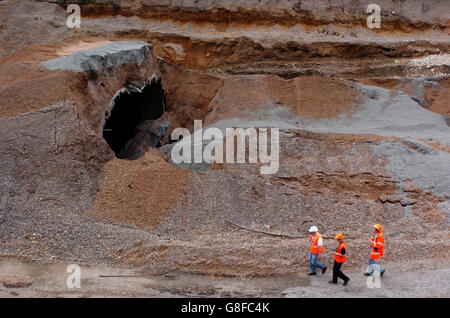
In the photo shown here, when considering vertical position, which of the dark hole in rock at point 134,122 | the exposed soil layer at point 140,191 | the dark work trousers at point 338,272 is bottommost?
the dark work trousers at point 338,272

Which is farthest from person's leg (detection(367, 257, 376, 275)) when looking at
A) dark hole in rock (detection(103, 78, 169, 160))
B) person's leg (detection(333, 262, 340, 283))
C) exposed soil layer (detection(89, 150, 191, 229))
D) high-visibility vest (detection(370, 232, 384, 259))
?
dark hole in rock (detection(103, 78, 169, 160))

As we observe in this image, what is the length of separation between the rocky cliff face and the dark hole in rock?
0.21 meters

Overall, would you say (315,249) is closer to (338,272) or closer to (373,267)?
A: (338,272)

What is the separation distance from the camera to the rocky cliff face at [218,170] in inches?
312

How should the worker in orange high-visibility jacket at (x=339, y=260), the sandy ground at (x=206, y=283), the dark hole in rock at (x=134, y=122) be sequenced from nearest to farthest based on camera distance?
the sandy ground at (x=206, y=283) → the worker in orange high-visibility jacket at (x=339, y=260) → the dark hole in rock at (x=134, y=122)

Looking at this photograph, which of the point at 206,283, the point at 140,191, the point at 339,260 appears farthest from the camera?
the point at 140,191

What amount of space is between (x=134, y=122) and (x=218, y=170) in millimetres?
4225

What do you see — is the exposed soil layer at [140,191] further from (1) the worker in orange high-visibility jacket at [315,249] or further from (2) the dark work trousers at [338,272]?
(2) the dark work trousers at [338,272]

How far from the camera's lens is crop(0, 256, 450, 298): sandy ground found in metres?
6.31

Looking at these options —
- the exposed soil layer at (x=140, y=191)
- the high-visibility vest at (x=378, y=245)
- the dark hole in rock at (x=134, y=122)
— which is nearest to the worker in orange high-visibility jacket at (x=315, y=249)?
the high-visibility vest at (x=378, y=245)

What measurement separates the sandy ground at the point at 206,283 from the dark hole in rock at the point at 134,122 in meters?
4.87

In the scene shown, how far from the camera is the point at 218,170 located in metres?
10.1

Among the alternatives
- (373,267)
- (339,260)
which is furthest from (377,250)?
(339,260)

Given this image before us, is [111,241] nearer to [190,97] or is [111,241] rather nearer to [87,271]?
[87,271]
